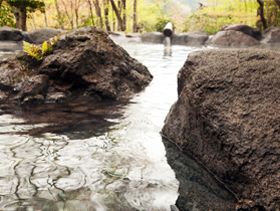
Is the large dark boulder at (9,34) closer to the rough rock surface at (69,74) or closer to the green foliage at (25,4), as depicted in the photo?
the green foliage at (25,4)

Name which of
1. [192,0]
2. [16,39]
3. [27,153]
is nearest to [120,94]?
[27,153]

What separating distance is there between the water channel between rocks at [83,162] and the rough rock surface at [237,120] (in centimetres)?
48

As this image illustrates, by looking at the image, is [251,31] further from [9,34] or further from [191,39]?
[9,34]

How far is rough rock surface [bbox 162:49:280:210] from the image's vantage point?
5.34 feet

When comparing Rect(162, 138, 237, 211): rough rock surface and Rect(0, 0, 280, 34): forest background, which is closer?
Rect(162, 138, 237, 211): rough rock surface

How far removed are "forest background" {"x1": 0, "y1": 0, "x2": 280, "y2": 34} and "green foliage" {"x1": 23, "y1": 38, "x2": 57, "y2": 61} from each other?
10772 millimetres

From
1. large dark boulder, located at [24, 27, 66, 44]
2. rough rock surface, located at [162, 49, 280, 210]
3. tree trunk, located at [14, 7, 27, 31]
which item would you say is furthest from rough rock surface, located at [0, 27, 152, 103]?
tree trunk, located at [14, 7, 27, 31]

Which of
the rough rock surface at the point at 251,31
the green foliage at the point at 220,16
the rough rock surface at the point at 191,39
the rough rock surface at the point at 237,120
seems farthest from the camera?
the green foliage at the point at 220,16

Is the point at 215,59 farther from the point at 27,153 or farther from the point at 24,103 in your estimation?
the point at 24,103

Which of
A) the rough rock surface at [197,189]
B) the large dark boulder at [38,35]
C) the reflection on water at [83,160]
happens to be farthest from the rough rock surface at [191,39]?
the rough rock surface at [197,189]

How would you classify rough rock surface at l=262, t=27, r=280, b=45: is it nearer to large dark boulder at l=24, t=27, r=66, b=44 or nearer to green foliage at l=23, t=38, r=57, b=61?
large dark boulder at l=24, t=27, r=66, b=44

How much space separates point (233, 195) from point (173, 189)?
0.51 metres

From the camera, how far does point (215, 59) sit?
7.95 ft

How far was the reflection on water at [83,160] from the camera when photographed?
168 centimetres
